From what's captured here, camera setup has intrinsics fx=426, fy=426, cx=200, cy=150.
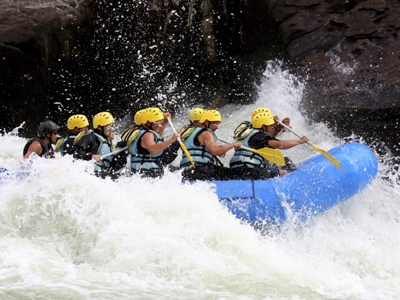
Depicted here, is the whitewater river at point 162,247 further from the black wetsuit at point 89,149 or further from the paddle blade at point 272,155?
the paddle blade at point 272,155

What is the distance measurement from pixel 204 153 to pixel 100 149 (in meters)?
1.15

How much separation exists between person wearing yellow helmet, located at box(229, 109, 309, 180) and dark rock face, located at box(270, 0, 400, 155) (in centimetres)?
232

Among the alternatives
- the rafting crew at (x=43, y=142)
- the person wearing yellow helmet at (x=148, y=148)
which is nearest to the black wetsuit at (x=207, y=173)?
the person wearing yellow helmet at (x=148, y=148)

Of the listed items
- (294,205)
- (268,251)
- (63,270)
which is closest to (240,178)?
(294,205)

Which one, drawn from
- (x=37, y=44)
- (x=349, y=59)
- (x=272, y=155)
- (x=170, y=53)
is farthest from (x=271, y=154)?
(x=37, y=44)

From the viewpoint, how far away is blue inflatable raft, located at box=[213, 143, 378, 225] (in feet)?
13.5

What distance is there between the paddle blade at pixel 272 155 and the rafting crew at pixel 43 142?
7.84 feet

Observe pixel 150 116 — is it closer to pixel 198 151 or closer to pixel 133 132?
pixel 133 132

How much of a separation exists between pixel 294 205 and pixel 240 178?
68 cm

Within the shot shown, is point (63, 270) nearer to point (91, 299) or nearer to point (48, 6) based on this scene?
point (91, 299)

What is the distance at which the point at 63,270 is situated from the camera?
3004 millimetres

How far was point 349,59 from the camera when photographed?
6711 mm

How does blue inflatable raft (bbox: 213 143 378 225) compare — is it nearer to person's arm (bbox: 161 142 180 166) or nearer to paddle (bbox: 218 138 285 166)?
paddle (bbox: 218 138 285 166)

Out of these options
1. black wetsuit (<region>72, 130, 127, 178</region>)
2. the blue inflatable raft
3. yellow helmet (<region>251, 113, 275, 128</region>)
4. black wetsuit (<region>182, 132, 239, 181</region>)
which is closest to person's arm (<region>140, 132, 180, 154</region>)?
A: black wetsuit (<region>182, 132, 239, 181</region>)
